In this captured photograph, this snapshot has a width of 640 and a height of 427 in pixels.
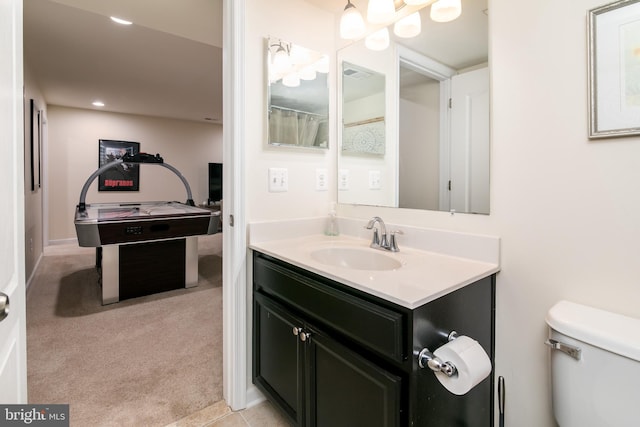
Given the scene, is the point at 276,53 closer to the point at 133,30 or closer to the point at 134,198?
the point at 133,30

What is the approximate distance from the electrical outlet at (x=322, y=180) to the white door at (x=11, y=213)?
127 centimetres

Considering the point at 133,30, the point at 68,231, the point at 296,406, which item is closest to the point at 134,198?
the point at 68,231

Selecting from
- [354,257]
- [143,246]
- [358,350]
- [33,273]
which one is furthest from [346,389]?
[33,273]

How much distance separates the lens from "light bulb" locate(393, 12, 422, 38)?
4.78 feet

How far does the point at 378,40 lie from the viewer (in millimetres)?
1645

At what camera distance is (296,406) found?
1.28 metres

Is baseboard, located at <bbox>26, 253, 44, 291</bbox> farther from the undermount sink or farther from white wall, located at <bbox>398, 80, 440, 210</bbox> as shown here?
white wall, located at <bbox>398, 80, 440, 210</bbox>

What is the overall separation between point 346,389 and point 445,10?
1.57 meters

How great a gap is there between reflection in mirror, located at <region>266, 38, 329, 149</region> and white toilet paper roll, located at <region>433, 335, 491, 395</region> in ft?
3.98

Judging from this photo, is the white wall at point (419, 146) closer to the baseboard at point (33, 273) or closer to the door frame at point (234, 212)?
the door frame at point (234, 212)

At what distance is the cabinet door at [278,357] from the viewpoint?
4.16ft

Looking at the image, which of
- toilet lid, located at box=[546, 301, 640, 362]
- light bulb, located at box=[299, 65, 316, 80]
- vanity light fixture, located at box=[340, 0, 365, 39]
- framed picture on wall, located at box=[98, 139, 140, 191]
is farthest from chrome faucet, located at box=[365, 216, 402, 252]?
framed picture on wall, located at box=[98, 139, 140, 191]

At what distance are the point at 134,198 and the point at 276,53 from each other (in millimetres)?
5546

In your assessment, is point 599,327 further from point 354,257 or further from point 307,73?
point 307,73
